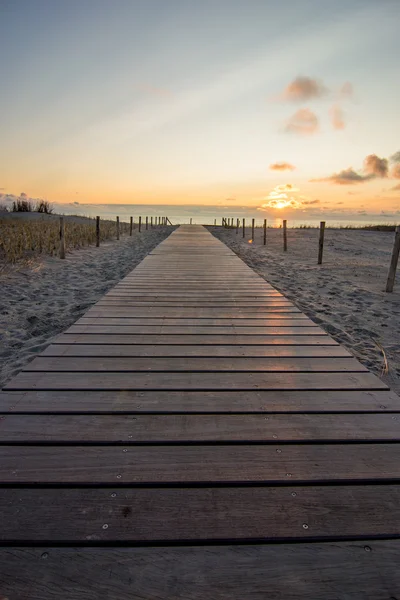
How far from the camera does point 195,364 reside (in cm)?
251

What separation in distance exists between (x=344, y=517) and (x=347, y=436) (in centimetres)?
52

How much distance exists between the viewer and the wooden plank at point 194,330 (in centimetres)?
321

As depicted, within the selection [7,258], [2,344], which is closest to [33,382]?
[2,344]

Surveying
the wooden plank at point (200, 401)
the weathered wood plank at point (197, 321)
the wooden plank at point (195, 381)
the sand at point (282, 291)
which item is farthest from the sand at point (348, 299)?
the wooden plank at point (200, 401)

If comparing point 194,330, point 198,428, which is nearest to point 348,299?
point 194,330

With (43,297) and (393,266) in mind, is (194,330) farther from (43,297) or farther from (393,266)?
(393,266)

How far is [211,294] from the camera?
489cm

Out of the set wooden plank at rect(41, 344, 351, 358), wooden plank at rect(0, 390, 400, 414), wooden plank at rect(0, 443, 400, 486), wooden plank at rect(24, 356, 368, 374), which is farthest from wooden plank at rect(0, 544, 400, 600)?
wooden plank at rect(41, 344, 351, 358)

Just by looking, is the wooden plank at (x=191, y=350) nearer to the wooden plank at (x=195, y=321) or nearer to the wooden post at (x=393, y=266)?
the wooden plank at (x=195, y=321)

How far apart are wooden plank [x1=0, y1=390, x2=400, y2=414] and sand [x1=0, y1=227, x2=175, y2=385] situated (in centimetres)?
139

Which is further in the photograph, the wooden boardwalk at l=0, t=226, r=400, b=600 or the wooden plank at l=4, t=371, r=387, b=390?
the wooden plank at l=4, t=371, r=387, b=390

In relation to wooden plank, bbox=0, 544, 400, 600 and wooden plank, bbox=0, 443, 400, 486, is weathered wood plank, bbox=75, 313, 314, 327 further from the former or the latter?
wooden plank, bbox=0, 544, 400, 600

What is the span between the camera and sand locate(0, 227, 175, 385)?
396 centimetres

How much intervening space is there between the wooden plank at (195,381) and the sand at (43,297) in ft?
3.85
